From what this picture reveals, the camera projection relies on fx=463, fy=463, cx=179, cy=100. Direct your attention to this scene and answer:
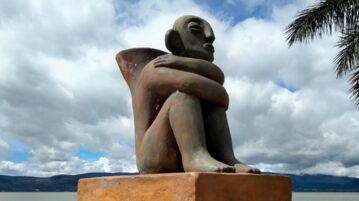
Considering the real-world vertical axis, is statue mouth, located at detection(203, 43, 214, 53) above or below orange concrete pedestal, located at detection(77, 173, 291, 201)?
above

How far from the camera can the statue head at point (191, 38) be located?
172 inches

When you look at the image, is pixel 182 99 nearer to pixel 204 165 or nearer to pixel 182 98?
pixel 182 98

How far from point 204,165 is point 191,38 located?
1324 millimetres

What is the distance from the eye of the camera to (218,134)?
418 centimetres

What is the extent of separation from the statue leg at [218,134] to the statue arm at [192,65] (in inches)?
11.2

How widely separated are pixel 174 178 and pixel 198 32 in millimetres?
1577

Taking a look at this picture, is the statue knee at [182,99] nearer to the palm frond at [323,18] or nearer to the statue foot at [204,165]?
the statue foot at [204,165]

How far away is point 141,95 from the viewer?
4461 mm

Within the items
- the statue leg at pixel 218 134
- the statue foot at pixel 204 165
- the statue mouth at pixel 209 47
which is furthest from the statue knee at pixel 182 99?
the statue mouth at pixel 209 47

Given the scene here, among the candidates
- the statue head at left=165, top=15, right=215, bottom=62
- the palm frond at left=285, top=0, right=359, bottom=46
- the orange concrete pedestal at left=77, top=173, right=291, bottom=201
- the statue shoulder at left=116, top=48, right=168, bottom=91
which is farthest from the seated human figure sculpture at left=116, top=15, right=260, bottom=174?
the palm frond at left=285, top=0, right=359, bottom=46

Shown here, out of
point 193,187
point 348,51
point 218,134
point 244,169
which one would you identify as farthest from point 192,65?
point 348,51

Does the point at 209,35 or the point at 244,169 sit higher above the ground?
the point at 209,35

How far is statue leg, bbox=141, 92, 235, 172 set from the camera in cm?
377

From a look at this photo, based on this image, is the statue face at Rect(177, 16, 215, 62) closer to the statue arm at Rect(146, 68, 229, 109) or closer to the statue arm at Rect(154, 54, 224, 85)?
the statue arm at Rect(154, 54, 224, 85)
